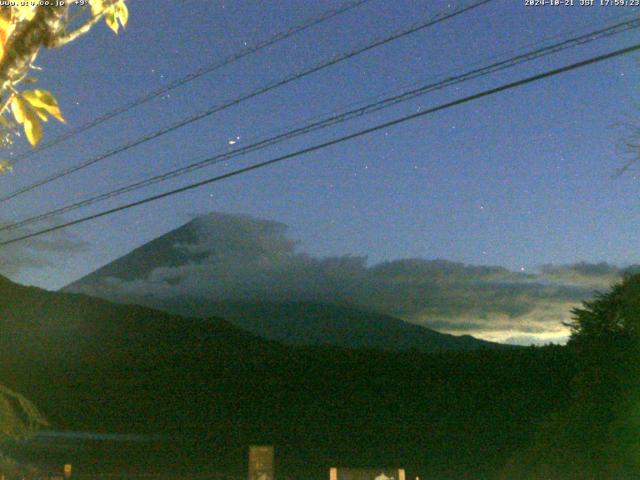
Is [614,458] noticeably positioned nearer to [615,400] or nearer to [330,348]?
[615,400]

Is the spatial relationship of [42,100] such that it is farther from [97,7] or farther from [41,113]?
[97,7]

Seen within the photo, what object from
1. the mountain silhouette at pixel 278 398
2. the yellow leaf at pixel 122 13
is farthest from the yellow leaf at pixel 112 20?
the mountain silhouette at pixel 278 398

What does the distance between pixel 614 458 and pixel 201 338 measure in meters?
99.3

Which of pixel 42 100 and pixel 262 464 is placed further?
pixel 262 464

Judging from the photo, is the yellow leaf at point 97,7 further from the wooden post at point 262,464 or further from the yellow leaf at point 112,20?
the wooden post at point 262,464

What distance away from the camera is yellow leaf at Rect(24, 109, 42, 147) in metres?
3.92

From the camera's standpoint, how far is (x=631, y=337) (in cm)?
2272

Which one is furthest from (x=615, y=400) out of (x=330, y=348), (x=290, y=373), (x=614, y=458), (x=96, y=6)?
(x=330, y=348)

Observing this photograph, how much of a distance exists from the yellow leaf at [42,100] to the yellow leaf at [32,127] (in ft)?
0.16

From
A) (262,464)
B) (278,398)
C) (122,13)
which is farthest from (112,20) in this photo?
(278,398)

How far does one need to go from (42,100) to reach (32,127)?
0.13 m

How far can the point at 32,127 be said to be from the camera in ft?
12.9

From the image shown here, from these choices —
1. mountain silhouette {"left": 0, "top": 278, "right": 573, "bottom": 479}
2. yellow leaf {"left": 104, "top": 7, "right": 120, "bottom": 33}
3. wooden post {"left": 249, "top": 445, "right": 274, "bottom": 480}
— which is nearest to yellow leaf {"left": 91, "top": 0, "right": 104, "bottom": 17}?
yellow leaf {"left": 104, "top": 7, "right": 120, "bottom": 33}

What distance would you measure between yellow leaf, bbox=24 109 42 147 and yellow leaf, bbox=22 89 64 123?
0.16ft
